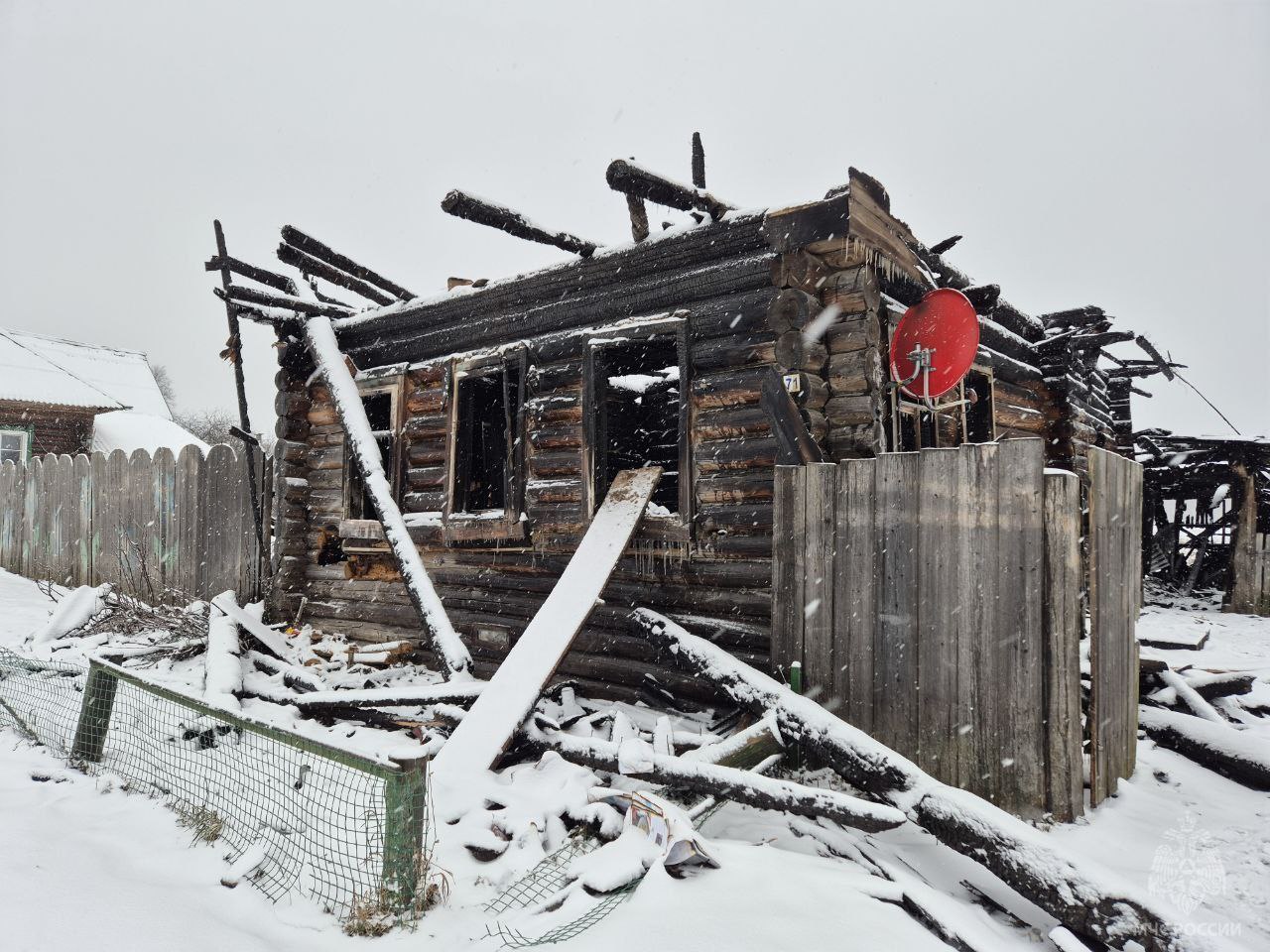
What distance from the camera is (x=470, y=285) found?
752 cm

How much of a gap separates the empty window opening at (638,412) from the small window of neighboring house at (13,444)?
2087cm

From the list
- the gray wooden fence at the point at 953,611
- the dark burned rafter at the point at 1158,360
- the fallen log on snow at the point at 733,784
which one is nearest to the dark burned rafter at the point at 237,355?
the fallen log on snow at the point at 733,784

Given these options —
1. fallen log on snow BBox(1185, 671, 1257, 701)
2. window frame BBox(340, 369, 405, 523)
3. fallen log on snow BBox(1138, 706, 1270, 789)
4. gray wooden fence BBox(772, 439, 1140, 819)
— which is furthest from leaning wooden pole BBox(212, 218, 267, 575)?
fallen log on snow BBox(1185, 671, 1257, 701)

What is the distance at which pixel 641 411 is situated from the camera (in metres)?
9.76

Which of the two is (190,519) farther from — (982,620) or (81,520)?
(982,620)

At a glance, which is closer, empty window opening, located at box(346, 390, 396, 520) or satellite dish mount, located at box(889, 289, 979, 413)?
satellite dish mount, located at box(889, 289, 979, 413)

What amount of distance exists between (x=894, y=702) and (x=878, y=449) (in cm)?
206

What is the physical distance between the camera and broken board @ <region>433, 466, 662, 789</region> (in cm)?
408

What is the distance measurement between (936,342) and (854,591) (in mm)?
2701

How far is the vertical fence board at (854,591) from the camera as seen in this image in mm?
3959

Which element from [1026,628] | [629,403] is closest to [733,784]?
[1026,628]

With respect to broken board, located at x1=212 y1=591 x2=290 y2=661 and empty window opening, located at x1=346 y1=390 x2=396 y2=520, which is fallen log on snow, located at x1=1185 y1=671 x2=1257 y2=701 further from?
broken board, located at x1=212 y1=591 x2=290 y2=661

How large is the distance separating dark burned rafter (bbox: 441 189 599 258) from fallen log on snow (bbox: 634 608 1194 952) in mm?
4041

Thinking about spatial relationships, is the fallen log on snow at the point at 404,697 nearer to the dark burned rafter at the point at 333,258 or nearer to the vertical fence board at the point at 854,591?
the vertical fence board at the point at 854,591
